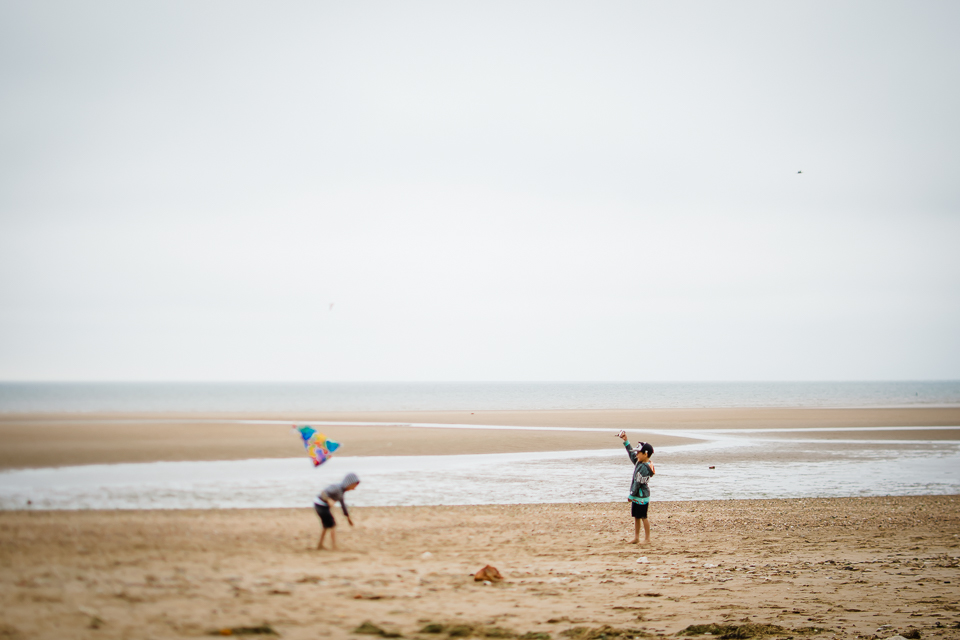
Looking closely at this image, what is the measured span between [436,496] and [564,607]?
8798 mm

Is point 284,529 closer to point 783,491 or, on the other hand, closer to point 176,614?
point 176,614

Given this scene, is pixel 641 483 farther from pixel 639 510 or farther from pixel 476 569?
pixel 476 569

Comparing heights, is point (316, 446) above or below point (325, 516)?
above

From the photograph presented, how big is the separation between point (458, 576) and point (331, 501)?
2.68 m

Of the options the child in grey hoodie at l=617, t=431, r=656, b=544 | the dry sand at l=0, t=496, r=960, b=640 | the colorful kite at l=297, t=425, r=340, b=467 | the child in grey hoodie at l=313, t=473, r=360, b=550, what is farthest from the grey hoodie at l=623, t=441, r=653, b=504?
the colorful kite at l=297, t=425, r=340, b=467

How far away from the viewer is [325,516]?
20.0 feet

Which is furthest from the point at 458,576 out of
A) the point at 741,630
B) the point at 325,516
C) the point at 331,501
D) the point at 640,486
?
the point at 640,486

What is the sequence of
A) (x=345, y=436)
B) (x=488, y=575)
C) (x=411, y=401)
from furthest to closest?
(x=411, y=401) → (x=345, y=436) → (x=488, y=575)

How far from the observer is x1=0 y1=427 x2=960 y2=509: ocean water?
21.6ft

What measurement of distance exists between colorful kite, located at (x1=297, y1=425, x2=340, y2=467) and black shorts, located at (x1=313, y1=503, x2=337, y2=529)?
1.91ft

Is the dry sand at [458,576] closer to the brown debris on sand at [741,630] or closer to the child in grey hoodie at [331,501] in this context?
the brown debris on sand at [741,630]

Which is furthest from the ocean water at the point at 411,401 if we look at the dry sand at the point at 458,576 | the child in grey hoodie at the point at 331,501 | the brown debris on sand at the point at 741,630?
the brown debris on sand at the point at 741,630

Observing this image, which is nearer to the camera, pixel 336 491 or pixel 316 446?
pixel 316 446

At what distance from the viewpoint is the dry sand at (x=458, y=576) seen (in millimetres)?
4625
